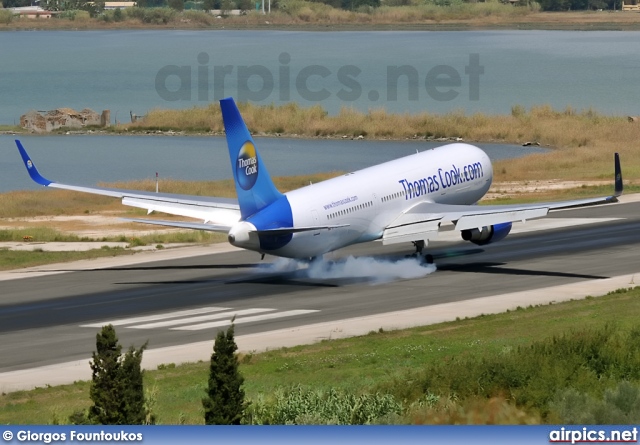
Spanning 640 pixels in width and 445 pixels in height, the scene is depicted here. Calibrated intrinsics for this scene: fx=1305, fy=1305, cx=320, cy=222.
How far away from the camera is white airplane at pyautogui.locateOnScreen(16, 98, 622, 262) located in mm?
50406

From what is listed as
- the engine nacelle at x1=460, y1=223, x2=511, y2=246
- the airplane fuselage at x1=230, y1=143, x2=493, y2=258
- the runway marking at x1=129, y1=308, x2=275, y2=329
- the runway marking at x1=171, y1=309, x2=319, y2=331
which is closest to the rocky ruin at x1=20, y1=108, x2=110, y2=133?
the airplane fuselage at x1=230, y1=143, x2=493, y2=258

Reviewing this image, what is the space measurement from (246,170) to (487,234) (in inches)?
544

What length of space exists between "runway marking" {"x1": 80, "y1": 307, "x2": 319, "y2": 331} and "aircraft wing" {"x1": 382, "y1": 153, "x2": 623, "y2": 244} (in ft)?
32.6

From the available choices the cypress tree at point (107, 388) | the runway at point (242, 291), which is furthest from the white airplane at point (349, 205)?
the cypress tree at point (107, 388)

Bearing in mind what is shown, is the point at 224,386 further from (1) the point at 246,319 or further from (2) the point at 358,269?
(2) the point at 358,269

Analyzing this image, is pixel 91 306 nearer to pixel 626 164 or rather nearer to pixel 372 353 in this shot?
pixel 372 353

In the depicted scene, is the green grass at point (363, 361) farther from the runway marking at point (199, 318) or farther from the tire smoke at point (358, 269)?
the tire smoke at point (358, 269)

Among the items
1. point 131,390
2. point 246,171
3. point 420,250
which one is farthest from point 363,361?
point 420,250

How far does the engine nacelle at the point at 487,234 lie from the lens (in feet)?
194

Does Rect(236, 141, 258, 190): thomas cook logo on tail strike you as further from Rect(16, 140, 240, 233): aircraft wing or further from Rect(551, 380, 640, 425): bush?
Rect(551, 380, 640, 425): bush

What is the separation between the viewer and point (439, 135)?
140875 mm

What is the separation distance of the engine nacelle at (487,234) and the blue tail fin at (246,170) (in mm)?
12084

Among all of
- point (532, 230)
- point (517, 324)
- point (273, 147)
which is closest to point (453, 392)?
point (517, 324)

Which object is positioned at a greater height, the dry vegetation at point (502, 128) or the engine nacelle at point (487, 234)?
the engine nacelle at point (487, 234)
